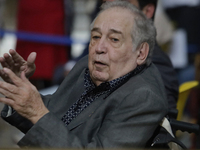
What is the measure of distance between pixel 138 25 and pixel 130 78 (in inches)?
11.9

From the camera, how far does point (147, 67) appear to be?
2154mm

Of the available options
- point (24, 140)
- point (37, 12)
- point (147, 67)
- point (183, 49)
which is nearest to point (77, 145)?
point (24, 140)

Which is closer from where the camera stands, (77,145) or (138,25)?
(77,145)

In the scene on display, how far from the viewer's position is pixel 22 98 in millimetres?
1719

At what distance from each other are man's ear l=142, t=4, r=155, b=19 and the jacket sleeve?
1.11 m

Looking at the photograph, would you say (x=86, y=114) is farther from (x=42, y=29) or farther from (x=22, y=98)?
(x=42, y=29)

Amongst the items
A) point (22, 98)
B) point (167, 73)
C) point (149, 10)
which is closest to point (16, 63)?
point (22, 98)

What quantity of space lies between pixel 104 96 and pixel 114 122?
25cm

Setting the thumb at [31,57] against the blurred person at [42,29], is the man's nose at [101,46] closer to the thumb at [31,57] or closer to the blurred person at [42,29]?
the thumb at [31,57]

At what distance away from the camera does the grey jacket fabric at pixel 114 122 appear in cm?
175

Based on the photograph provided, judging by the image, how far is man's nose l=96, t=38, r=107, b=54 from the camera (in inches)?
79.4

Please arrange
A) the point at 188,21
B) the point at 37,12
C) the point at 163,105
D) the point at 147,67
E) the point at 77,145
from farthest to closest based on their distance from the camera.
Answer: the point at 188,21, the point at 37,12, the point at 147,67, the point at 163,105, the point at 77,145

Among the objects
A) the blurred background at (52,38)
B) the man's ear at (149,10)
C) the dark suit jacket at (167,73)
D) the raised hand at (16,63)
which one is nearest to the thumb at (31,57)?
the raised hand at (16,63)

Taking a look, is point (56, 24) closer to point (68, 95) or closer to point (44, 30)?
point (44, 30)
